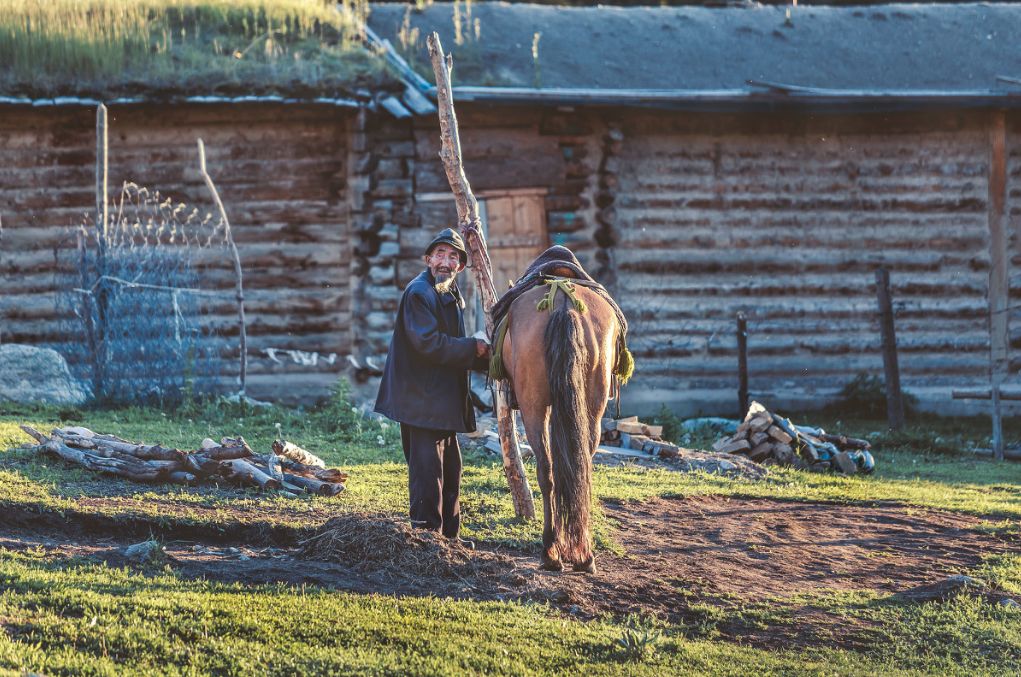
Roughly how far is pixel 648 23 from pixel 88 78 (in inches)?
343

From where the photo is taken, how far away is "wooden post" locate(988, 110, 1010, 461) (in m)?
16.3

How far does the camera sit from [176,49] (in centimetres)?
1541

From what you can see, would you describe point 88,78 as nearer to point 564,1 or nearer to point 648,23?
point 648,23

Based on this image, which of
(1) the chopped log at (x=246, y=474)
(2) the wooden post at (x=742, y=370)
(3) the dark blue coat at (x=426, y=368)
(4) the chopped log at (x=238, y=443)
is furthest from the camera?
(2) the wooden post at (x=742, y=370)

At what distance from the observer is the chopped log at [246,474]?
27.0 feet

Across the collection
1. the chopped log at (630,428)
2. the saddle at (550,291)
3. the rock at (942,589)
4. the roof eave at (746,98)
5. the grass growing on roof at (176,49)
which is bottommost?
the rock at (942,589)

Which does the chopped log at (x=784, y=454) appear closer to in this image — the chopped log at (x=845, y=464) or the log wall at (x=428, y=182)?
the chopped log at (x=845, y=464)

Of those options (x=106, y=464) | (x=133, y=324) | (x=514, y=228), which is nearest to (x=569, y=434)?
(x=106, y=464)

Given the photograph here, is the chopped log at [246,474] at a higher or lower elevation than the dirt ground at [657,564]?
higher

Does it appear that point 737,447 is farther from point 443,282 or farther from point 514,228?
point 443,282

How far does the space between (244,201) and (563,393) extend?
1018 centimetres

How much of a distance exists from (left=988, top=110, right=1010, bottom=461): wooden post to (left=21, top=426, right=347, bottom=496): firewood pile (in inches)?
431

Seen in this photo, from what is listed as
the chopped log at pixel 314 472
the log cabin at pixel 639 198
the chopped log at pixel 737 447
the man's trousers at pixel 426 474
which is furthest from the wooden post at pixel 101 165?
the man's trousers at pixel 426 474

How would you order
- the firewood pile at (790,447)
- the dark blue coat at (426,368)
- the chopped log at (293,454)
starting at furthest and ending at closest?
1. the firewood pile at (790,447)
2. the chopped log at (293,454)
3. the dark blue coat at (426,368)
